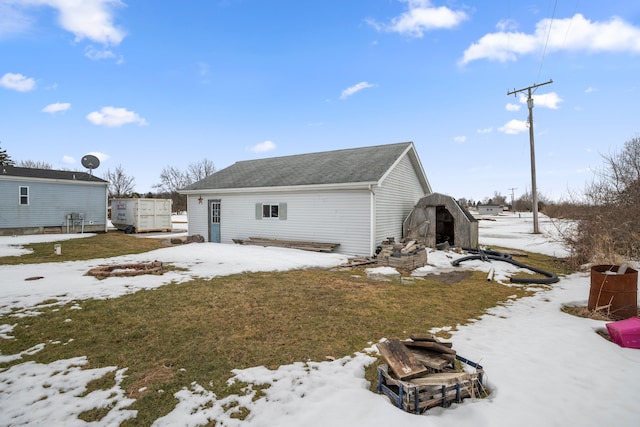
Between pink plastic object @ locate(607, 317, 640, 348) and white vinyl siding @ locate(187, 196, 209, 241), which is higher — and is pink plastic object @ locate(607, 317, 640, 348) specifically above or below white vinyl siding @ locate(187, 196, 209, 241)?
below

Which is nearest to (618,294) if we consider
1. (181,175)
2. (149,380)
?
(149,380)

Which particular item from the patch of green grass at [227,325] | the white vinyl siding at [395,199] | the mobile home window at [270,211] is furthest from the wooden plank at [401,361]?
the mobile home window at [270,211]

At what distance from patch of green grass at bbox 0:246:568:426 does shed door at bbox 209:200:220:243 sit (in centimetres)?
920

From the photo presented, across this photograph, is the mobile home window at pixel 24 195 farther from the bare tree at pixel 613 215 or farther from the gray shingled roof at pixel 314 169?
the bare tree at pixel 613 215

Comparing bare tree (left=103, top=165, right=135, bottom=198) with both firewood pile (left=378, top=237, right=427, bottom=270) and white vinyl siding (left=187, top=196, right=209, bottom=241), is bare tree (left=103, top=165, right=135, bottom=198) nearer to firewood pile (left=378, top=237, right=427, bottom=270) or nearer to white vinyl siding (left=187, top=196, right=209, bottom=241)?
white vinyl siding (left=187, top=196, right=209, bottom=241)

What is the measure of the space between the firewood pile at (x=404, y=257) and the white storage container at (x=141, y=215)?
70.7 feet

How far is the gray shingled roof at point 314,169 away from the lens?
509 inches

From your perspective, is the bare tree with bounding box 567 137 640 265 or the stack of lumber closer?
the bare tree with bounding box 567 137 640 265

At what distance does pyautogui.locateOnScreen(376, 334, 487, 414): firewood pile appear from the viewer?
2766mm

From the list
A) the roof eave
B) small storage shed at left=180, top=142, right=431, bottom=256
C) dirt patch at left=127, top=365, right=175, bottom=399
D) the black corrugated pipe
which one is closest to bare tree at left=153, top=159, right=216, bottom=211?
small storage shed at left=180, top=142, right=431, bottom=256

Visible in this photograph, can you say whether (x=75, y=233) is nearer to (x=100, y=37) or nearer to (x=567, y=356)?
(x=100, y=37)

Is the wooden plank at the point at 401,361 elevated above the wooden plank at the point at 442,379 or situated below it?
above

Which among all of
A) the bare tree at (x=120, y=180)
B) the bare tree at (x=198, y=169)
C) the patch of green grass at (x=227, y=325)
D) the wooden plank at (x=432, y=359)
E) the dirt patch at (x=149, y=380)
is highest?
the bare tree at (x=198, y=169)

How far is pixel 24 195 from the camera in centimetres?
1928
